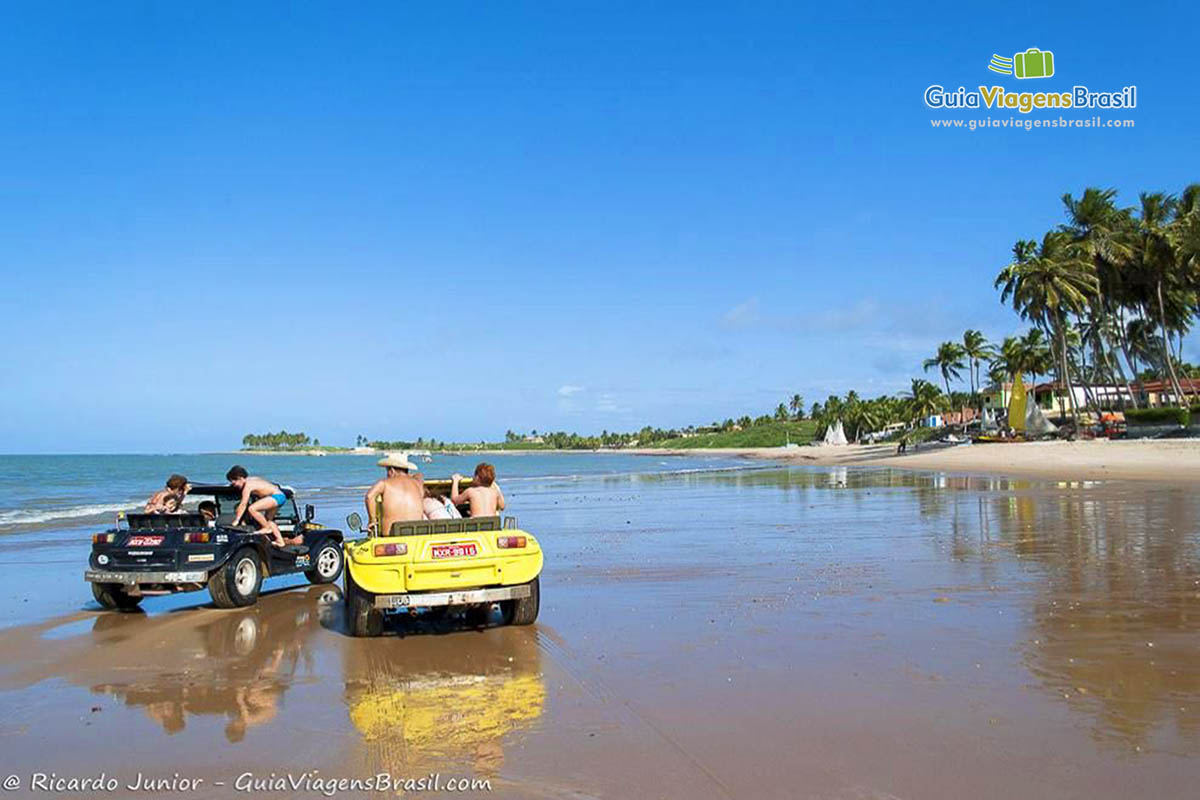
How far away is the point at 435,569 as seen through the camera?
7.96m

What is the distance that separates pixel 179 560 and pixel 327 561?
2590 mm

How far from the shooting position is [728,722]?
5500mm

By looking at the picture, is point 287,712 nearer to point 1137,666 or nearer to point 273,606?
point 273,606

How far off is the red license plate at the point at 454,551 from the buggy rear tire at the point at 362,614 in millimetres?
817

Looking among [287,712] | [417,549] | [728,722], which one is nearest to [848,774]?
[728,722]

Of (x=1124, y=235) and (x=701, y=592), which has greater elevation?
(x=1124, y=235)

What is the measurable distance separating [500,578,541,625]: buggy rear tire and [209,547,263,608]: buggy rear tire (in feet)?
12.2

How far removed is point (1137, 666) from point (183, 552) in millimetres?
9576

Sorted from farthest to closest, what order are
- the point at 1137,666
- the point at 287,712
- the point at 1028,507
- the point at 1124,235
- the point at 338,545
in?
1. the point at 1124,235
2. the point at 1028,507
3. the point at 338,545
4. the point at 1137,666
5. the point at 287,712

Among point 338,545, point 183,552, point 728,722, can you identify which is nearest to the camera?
point 728,722

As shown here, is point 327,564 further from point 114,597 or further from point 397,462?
point 397,462

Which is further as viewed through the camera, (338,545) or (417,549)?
(338,545)

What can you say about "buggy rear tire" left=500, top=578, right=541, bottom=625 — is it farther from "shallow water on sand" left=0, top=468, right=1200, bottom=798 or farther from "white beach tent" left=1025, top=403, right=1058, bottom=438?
"white beach tent" left=1025, top=403, right=1058, bottom=438

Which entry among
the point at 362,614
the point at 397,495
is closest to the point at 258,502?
the point at 397,495
